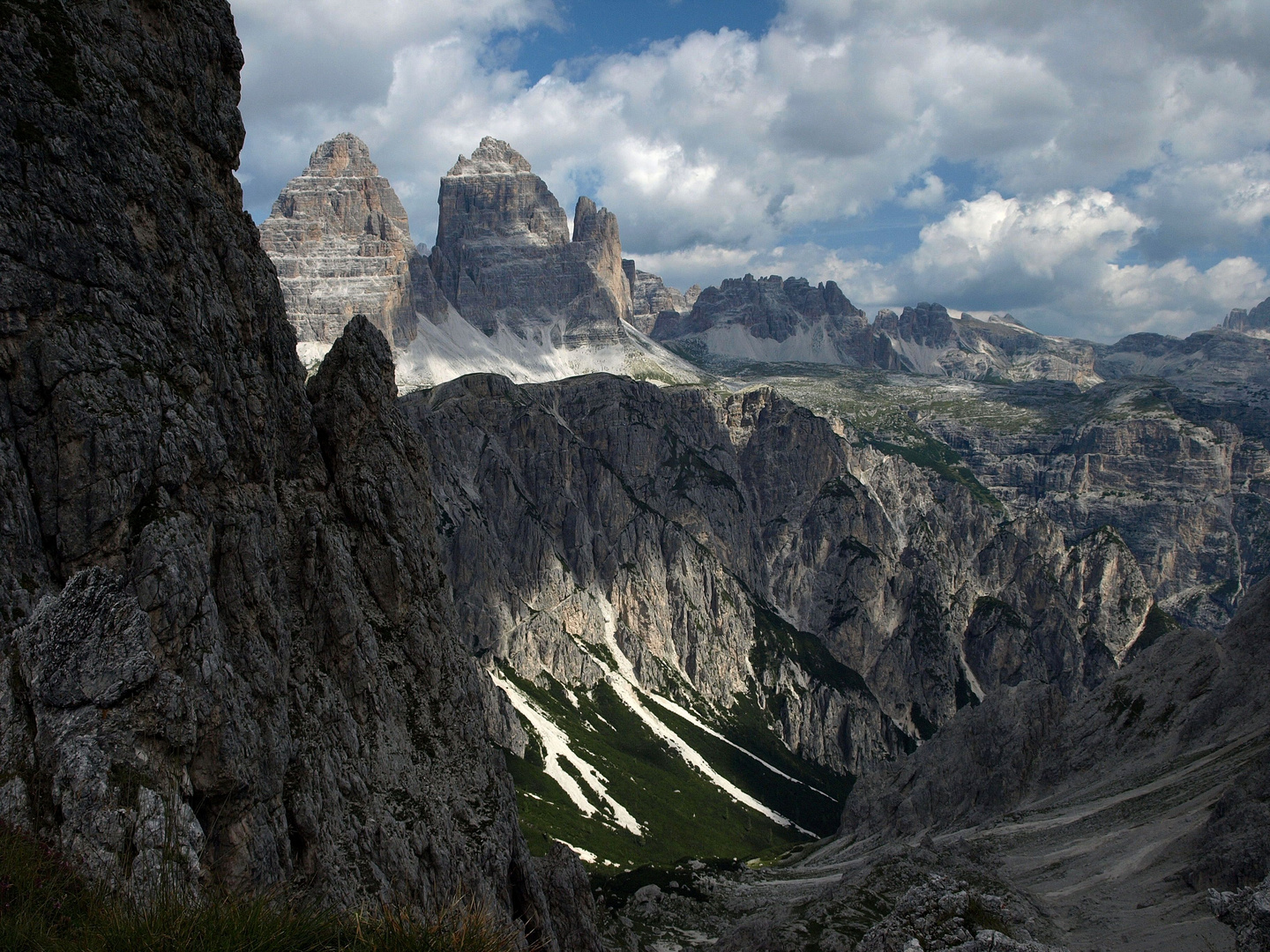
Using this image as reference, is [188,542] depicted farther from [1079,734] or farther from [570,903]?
[1079,734]

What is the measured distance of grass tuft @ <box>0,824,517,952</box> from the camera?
8.89 m

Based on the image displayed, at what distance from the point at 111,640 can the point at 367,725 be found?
2125cm

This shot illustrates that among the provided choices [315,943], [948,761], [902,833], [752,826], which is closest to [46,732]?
[315,943]

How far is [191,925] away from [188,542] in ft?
80.7

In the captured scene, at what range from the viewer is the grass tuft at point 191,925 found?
8.89m

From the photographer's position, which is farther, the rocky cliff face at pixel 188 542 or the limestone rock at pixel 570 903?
the limestone rock at pixel 570 903

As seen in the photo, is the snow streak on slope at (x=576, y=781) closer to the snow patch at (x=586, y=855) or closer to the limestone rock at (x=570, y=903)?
the snow patch at (x=586, y=855)

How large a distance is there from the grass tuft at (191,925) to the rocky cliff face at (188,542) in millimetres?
1242

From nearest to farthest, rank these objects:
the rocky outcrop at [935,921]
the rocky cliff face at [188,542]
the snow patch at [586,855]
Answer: the rocky cliff face at [188,542] → the rocky outcrop at [935,921] → the snow patch at [586,855]

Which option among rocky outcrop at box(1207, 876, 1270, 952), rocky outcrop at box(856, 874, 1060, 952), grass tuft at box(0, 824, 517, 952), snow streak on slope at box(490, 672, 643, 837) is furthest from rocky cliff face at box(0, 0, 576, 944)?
snow streak on slope at box(490, 672, 643, 837)

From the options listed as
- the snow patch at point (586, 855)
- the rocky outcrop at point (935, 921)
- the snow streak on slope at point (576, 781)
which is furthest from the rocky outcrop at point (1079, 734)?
the rocky outcrop at point (935, 921)

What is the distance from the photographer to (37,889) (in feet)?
34.0

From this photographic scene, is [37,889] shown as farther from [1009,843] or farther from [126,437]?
[1009,843]

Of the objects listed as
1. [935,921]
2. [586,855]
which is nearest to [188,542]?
[935,921]
